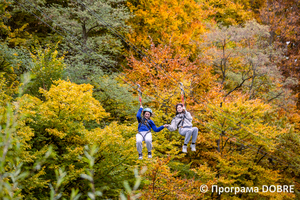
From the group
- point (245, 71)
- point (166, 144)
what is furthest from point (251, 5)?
point (166, 144)

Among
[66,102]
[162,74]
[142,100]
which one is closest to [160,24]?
[162,74]

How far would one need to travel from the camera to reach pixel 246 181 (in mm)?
21250

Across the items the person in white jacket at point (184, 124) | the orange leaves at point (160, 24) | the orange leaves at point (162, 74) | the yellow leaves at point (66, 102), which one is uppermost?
the orange leaves at point (160, 24)

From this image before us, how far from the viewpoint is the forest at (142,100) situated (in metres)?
14.0

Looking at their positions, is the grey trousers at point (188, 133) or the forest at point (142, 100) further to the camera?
the forest at point (142, 100)

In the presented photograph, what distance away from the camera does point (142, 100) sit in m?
19.3

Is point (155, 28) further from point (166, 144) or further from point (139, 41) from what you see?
point (166, 144)

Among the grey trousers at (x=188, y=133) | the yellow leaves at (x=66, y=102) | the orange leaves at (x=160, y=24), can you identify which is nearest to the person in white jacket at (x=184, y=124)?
the grey trousers at (x=188, y=133)

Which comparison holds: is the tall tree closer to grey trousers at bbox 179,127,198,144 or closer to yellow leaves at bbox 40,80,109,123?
grey trousers at bbox 179,127,198,144

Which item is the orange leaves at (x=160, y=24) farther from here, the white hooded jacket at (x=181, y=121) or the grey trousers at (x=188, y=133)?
the grey trousers at (x=188, y=133)

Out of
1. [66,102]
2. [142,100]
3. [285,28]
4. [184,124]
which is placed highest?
[285,28]

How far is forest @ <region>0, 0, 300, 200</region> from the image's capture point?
46.0 ft

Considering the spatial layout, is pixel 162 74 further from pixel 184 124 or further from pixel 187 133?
pixel 187 133

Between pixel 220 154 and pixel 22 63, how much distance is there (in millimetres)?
15081
